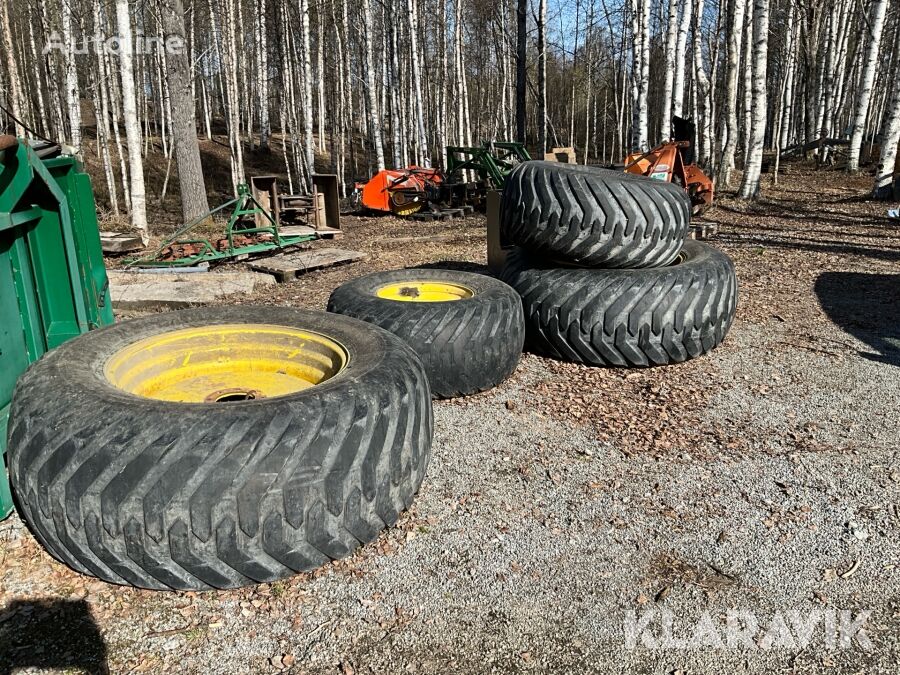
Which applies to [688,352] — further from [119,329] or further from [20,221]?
[20,221]

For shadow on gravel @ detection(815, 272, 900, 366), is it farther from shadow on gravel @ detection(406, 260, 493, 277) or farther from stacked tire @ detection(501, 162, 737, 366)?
shadow on gravel @ detection(406, 260, 493, 277)

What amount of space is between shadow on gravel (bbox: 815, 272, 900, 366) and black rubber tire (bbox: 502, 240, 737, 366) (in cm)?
125

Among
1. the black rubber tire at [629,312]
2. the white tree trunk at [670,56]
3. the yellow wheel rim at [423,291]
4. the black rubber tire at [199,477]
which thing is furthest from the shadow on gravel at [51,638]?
the white tree trunk at [670,56]

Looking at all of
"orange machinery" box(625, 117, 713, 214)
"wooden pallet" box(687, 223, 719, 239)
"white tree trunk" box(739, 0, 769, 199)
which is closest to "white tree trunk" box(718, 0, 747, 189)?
"white tree trunk" box(739, 0, 769, 199)

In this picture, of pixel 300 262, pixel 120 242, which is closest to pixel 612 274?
pixel 300 262

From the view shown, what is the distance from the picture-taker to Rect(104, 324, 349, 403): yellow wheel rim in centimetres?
301

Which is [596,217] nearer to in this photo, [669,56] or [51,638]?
[51,638]

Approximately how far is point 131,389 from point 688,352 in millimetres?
3531

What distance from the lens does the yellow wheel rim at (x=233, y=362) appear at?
9.87 ft

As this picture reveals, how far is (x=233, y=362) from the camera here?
3.27 m

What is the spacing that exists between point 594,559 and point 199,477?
1456mm

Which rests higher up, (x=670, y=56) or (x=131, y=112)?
(x=670, y=56)

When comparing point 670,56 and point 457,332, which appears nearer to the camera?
point 457,332

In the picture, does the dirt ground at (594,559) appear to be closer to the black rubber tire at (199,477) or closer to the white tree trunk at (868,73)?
the black rubber tire at (199,477)
